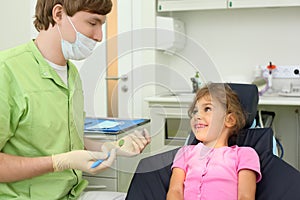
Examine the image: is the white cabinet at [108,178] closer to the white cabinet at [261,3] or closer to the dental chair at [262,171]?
the dental chair at [262,171]

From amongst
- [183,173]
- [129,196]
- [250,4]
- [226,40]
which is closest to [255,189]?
[183,173]

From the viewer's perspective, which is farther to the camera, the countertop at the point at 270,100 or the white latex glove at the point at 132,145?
the countertop at the point at 270,100

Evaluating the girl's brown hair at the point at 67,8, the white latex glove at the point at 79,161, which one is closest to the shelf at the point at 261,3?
the girl's brown hair at the point at 67,8

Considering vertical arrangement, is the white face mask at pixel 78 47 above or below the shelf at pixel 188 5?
below

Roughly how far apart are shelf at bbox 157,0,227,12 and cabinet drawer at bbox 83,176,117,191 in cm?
138

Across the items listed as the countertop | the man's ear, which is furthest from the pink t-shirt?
the man's ear

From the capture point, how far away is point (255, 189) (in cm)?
155

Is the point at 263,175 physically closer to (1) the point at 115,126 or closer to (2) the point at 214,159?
(2) the point at 214,159

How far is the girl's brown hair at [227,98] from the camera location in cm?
161

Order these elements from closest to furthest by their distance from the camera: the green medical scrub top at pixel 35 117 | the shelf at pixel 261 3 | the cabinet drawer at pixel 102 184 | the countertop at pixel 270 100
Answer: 1. the green medical scrub top at pixel 35 117
2. the cabinet drawer at pixel 102 184
3. the countertop at pixel 270 100
4. the shelf at pixel 261 3

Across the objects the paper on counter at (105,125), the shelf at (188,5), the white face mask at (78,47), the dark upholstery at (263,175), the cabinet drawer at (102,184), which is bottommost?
the cabinet drawer at (102,184)

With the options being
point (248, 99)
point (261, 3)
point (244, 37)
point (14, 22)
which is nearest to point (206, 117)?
point (248, 99)

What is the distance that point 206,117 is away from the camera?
63.8 inches

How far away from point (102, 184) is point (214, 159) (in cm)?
61
